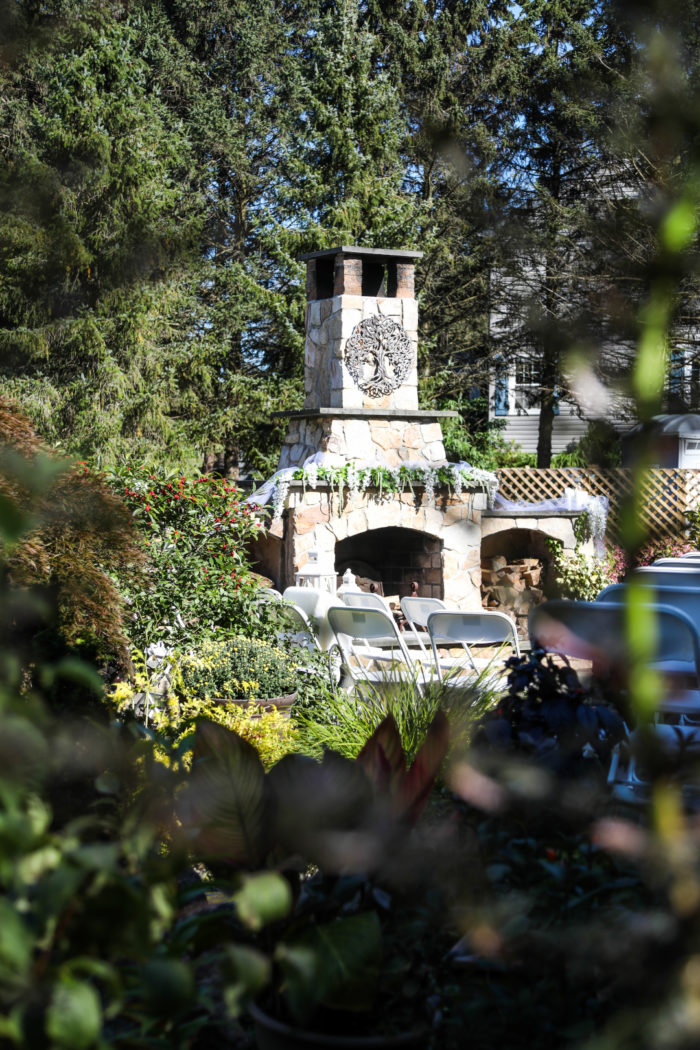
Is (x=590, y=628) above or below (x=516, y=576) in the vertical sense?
above

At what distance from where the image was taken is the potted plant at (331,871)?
1.23 meters

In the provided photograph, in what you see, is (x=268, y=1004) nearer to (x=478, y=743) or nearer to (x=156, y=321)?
(x=478, y=743)

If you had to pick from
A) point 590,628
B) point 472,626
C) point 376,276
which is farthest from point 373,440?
point 590,628

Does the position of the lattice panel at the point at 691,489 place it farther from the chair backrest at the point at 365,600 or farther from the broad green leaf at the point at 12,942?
the broad green leaf at the point at 12,942

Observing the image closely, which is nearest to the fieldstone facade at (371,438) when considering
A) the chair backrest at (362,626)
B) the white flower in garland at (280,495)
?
the white flower in garland at (280,495)

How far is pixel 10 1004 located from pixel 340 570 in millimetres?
8698

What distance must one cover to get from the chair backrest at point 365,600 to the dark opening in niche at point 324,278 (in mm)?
5195

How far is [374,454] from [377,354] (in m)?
1.03

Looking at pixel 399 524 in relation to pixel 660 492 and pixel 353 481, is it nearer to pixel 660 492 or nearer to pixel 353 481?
pixel 353 481

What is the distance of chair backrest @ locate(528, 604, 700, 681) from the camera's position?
2.30m

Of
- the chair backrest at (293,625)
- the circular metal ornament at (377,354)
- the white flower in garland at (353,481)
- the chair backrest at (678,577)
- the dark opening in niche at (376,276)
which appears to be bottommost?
the chair backrest at (293,625)

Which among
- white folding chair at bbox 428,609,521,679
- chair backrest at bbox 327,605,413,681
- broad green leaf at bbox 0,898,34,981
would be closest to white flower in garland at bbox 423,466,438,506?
chair backrest at bbox 327,605,413,681

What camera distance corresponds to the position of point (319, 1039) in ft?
3.94

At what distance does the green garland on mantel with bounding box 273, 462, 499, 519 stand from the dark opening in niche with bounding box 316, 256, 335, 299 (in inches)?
88.8
